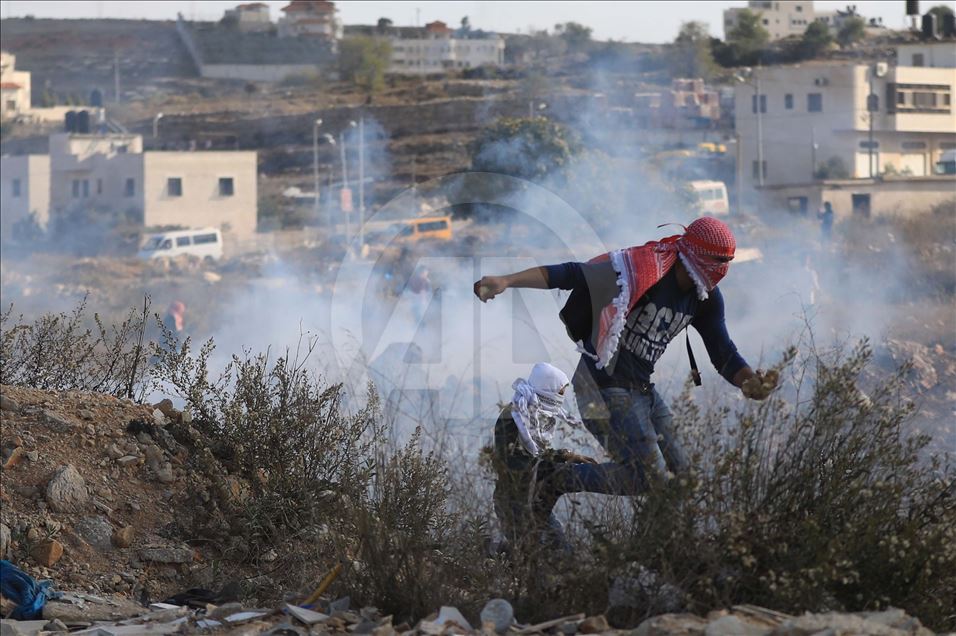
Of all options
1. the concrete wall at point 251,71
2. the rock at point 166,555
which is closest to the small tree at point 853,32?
the concrete wall at point 251,71

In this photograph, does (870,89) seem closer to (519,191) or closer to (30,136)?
(519,191)

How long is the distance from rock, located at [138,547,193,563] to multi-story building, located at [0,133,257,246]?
132 feet

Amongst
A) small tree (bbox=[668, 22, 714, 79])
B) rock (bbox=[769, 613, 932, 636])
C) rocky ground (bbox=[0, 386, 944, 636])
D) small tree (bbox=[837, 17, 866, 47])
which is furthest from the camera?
small tree (bbox=[837, 17, 866, 47])

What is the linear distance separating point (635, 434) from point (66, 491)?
2.34 meters

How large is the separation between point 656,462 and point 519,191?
1020 inches

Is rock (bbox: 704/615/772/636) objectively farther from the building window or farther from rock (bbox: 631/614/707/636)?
the building window

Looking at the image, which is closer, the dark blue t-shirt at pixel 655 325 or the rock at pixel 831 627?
the rock at pixel 831 627

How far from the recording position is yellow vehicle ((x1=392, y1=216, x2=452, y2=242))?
30688 mm

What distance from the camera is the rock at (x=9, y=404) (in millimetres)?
5871

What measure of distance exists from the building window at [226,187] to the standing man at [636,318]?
42.3 meters

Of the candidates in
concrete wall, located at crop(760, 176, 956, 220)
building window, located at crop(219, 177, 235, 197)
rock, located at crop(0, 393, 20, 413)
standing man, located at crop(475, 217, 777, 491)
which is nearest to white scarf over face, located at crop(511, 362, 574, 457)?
standing man, located at crop(475, 217, 777, 491)

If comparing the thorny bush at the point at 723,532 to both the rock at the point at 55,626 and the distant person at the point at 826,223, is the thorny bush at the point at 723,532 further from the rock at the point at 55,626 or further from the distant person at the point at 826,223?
the distant person at the point at 826,223
